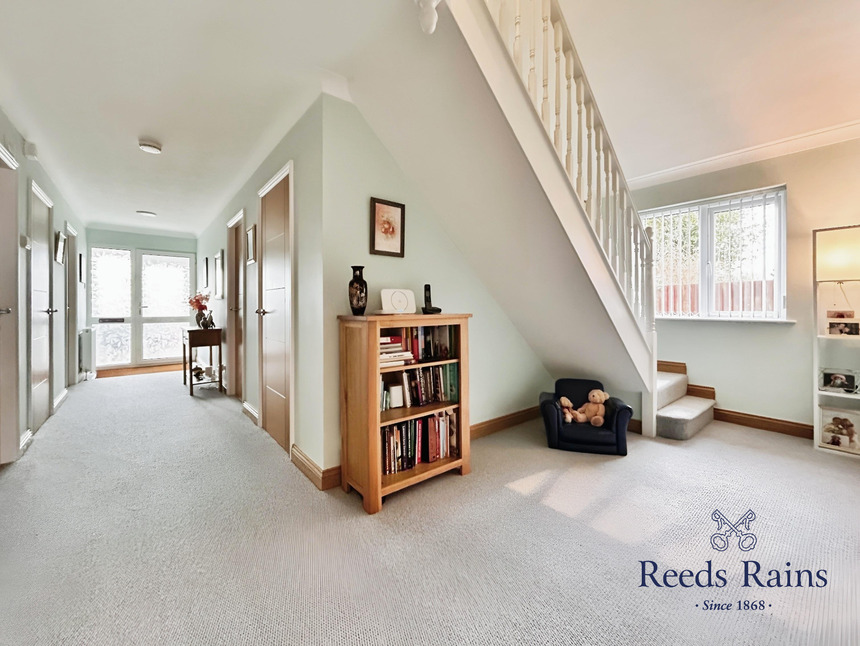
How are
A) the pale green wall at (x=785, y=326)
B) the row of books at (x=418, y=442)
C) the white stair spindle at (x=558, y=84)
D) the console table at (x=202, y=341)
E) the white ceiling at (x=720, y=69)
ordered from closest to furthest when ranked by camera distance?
the white ceiling at (x=720, y=69) < the white stair spindle at (x=558, y=84) < the row of books at (x=418, y=442) < the pale green wall at (x=785, y=326) < the console table at (x=202, y=341)

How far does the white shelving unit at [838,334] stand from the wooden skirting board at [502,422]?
6.87ft

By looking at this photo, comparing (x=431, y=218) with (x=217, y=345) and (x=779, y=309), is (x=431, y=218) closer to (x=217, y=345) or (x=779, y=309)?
(x=779, y=309)

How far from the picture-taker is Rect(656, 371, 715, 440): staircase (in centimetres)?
288

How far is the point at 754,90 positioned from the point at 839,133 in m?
1.03

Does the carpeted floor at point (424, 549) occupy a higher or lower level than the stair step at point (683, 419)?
lower

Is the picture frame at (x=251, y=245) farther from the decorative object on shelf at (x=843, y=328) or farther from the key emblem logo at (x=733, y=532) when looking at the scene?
the decorative object on shelf at (x=843, y=328)

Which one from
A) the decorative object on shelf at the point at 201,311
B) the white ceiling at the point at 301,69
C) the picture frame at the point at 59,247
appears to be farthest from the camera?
the decorative object on shelf at the point at 201,311

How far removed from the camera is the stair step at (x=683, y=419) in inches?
113

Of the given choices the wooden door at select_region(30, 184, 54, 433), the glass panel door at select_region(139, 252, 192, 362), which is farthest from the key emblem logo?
the glass panel door at select_region(139, 252, 192, 362)

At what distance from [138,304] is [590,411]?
7.35m

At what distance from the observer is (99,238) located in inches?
230

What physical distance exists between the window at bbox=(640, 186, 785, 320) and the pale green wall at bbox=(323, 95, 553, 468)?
199 cm

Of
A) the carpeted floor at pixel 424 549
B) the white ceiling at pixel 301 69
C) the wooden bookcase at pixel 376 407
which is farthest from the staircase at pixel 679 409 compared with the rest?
the white ceiling at pixel 301 69

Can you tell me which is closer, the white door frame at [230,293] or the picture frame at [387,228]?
the picture frame at [387,228]
